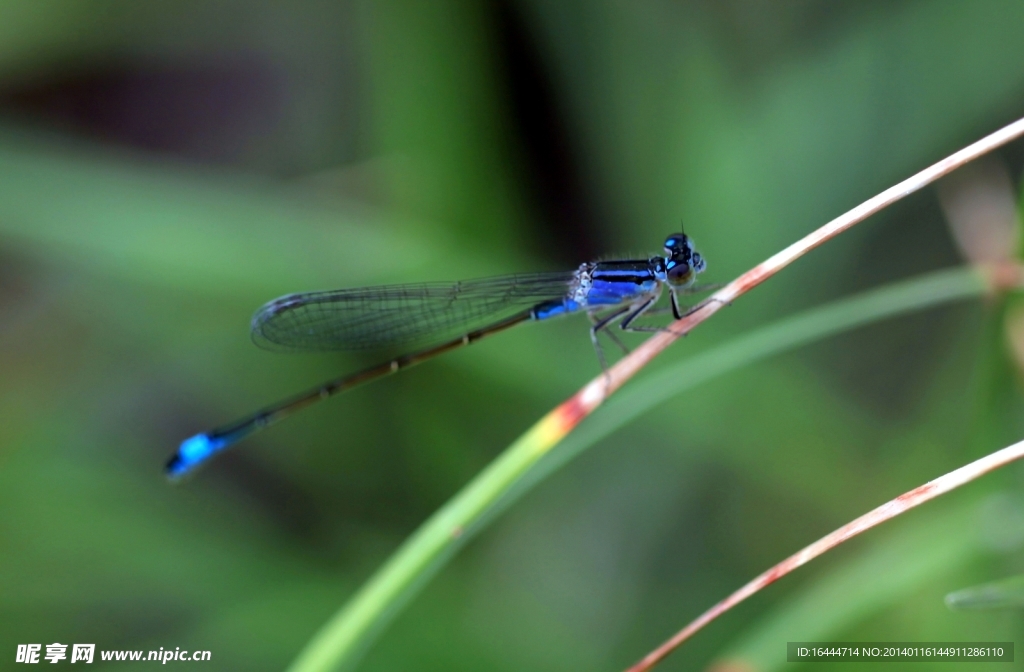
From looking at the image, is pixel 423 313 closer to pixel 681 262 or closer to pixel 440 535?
pixel 681 262

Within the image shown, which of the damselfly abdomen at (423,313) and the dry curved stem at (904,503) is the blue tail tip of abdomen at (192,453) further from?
the dry curved stem at (904,503)

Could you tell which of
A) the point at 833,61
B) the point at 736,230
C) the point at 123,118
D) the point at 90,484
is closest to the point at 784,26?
the point at 833,61

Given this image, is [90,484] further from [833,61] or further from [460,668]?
[833,61]

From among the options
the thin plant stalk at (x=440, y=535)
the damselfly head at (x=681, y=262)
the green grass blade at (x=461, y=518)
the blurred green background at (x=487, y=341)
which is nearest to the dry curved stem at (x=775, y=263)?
the thin plant stalk at (x=440, y=535)

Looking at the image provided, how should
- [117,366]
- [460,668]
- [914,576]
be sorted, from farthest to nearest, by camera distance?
1. [117,366]
2. [460,668]
3. [914,576]

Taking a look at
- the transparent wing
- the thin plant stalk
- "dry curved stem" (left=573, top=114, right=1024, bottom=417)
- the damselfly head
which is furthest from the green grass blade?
the transparent wing
